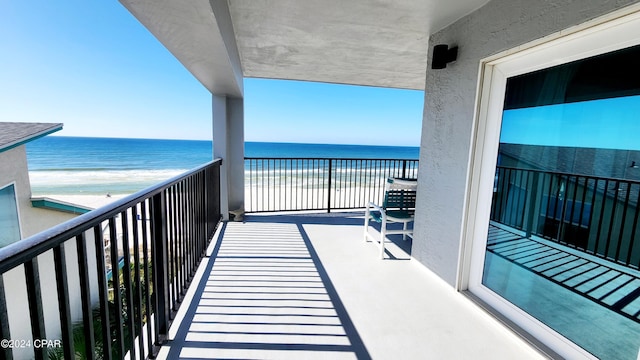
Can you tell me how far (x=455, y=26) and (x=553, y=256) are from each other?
1931mm

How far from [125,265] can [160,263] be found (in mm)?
352

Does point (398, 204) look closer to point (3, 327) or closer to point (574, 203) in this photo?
point (574, 203)

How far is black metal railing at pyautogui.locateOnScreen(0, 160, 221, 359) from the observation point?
27.0 inches

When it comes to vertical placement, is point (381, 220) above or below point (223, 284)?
above

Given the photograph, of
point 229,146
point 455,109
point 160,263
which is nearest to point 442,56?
point 455,109

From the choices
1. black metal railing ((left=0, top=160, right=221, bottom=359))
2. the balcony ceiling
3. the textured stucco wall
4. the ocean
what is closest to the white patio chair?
the textured stucco wall

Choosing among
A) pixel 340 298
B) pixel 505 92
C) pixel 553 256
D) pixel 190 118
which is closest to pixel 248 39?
pixel 505 92

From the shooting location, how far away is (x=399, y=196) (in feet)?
10.3

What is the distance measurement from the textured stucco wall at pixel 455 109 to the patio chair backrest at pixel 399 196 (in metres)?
0.39

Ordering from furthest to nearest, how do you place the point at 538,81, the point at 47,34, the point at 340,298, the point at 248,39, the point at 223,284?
the point at 47,34
the point at 248,39
the point at 223,284
the point at 340,298
the point at 538,81

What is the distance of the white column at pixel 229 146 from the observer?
4055 millimetres

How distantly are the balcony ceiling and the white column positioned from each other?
1.16ft

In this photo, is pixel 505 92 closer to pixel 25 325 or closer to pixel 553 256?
pixel 553 256

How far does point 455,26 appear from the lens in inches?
89.0
